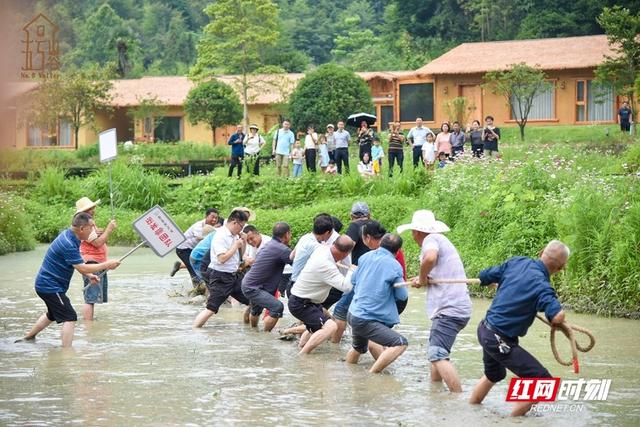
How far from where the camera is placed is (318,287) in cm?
1177

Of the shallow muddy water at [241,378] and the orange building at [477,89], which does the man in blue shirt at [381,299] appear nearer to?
the shallow muddy water at [241,378]

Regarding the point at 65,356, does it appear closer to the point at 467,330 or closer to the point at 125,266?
→ the point at 467,330

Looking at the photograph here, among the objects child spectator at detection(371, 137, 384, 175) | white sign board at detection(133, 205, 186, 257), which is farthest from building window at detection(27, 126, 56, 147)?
child spectator at detection(371, 137, 384, 175)

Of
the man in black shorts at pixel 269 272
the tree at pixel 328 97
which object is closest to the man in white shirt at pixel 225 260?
the man in black shorts at pixel 269 272

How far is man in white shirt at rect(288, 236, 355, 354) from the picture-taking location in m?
Answer: 11.5

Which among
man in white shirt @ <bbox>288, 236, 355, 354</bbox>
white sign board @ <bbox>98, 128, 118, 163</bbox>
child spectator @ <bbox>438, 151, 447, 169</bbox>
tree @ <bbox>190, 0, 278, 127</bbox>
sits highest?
tree @ <bbox>190, 0, 278, 127</bbox>

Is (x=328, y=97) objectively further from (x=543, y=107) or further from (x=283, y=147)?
(x=283, y=147)

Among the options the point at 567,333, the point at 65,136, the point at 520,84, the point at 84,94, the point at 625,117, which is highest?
the point at 84,94

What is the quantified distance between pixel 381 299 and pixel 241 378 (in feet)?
5.29

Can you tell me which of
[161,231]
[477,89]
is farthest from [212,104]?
[161,231]

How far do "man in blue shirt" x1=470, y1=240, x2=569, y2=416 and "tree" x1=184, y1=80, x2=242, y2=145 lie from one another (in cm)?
4406

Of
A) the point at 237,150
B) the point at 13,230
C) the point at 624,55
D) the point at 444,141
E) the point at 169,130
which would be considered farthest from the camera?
the point at 169,130

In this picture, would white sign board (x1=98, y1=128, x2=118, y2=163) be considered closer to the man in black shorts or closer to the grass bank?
the grass bank

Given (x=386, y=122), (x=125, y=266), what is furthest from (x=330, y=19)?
(x=125, y=266)
